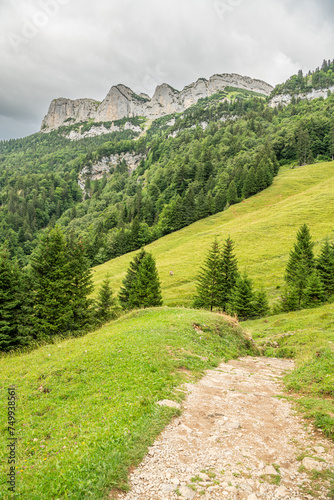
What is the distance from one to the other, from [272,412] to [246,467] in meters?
3.51

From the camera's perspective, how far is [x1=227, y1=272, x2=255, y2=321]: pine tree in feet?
101

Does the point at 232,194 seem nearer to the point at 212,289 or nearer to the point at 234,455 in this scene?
the point at 212,289

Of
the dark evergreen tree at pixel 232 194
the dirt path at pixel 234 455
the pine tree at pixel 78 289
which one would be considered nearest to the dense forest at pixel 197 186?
the dark evergreen tree at pixel 232 194

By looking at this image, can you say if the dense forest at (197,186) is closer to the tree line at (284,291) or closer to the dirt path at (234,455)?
the tree line at (284,291)

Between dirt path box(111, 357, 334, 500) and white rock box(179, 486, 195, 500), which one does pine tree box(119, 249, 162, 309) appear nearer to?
dirt path box(111, 357, 334, 500)

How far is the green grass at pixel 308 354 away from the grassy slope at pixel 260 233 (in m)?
14.5

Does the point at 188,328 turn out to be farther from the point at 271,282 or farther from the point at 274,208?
the point at 274,208

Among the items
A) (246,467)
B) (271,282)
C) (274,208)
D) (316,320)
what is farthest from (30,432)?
(274,208)

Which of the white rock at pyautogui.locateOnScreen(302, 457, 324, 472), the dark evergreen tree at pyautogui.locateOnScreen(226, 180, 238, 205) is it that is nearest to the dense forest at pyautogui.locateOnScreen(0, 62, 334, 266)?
the dark evergreen tree at pyautogui.locateOnScreen(226, 180, 238, 205)

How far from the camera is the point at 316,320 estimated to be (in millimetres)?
23141

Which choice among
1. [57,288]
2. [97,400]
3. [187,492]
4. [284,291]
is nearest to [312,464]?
[187,492]

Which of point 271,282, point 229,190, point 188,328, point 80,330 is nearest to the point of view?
point 188,328

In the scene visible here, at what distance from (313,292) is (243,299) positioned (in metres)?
7.87

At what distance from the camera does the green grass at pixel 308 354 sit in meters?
8.99
